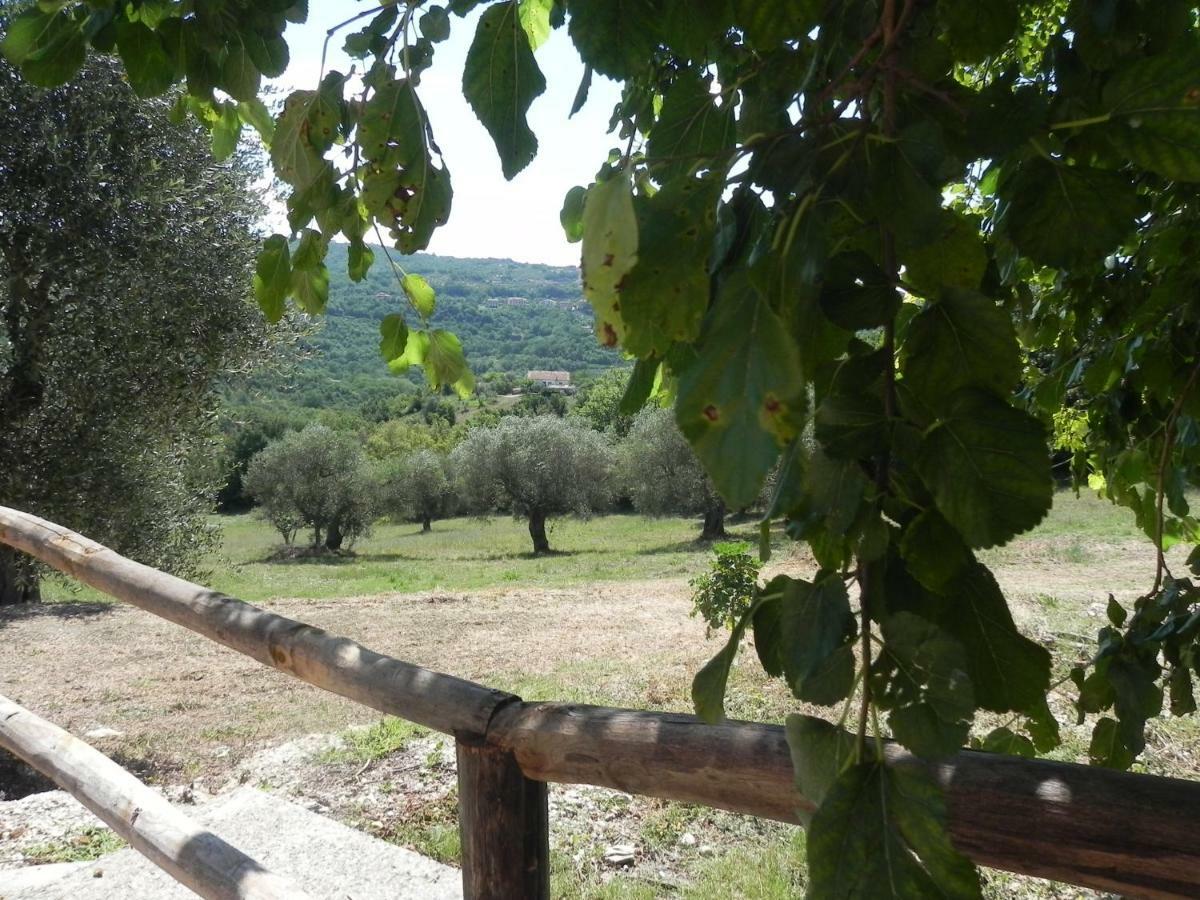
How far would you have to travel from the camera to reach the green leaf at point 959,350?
0.49 meters

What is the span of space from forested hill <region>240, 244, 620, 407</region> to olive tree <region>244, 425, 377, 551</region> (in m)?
20.7

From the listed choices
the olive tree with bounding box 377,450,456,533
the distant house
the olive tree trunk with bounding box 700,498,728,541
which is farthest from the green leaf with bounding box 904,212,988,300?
the distant house

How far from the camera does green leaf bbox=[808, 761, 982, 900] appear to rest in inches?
16.9

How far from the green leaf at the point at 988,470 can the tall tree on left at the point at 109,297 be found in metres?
8.78

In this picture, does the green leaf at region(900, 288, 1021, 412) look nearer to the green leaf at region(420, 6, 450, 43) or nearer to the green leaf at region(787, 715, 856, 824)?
the green leaf at region(787, 715, 856, 824)

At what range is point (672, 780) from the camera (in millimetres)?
1131

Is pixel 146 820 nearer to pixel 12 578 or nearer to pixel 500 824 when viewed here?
pixel 500 824

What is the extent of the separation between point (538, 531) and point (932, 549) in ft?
76.9

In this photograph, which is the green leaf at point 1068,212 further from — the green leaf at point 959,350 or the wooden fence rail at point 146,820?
the wooden fence rail at point 146,820

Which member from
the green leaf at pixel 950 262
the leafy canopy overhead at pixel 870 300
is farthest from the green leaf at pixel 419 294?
the green leaf at pixel 950 262

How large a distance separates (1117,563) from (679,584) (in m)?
5.55

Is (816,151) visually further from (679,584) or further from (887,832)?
(679,584)

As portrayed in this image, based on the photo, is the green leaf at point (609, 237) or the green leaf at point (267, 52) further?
the green leaf at point (267, 52)

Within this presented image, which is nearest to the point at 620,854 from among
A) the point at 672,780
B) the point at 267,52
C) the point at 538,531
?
the point at 672,780
